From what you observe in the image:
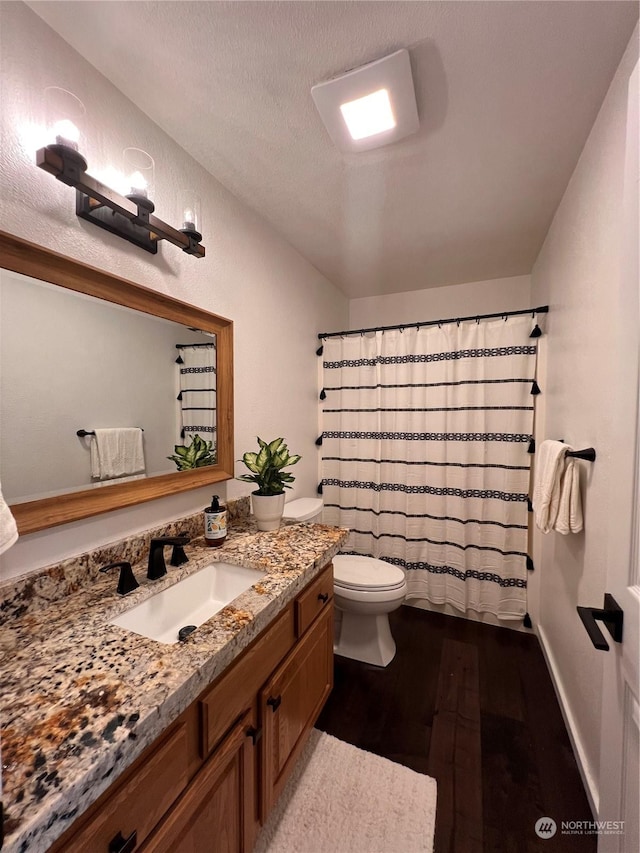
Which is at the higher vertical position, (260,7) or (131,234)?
(260,7)

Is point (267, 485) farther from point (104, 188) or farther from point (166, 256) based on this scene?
point (104, 188)

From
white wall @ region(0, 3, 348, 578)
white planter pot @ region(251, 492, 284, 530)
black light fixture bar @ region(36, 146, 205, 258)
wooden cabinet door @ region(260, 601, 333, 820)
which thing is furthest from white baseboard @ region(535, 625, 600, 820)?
→ black light fixture bar @ region(36, 146, 205, 258)

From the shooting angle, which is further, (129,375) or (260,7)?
(129,375)

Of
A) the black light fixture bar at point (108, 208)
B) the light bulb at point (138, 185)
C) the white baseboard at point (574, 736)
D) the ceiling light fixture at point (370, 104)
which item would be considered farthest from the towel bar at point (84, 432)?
the white baseboard at point (574, 736)

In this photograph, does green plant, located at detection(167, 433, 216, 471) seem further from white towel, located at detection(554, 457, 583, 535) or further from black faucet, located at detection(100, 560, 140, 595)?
white towel, located at detection(554, 457, 583, 535)

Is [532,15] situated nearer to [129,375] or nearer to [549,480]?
[549,480]

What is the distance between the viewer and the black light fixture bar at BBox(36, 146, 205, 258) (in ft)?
2.71

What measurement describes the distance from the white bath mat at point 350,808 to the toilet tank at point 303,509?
0.98m

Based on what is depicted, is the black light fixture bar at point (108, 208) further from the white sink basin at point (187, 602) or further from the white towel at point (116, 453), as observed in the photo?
the white sink basin at point (187, 602)

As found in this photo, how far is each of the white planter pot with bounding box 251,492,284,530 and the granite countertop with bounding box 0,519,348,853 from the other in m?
0.40

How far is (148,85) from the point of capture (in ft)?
3.57

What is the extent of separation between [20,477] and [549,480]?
5.92ft

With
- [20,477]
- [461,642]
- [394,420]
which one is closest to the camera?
[20,477]

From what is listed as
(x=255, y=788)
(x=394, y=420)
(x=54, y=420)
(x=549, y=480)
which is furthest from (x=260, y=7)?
(x=255, y=788)
